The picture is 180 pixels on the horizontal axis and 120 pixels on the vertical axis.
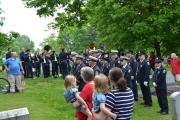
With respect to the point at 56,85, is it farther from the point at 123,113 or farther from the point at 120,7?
the point at 123,113

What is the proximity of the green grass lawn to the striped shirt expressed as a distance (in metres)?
6.49

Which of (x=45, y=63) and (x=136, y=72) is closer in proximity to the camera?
(x=136, y=72)

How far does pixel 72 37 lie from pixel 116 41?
58.6 metres

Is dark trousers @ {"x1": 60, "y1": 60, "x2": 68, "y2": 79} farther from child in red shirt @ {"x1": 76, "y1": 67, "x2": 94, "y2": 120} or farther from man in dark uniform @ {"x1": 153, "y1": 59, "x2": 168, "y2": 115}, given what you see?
child in red shirt @ {"x1": 76, "y1": 67, "x2": 94, "y2": 120}

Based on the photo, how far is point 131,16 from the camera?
22.0 m

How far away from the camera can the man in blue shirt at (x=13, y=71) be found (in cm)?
1897

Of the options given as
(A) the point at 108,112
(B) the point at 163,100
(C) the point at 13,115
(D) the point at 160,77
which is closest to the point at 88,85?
(A) the point at 108,112

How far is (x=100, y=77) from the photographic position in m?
7.06

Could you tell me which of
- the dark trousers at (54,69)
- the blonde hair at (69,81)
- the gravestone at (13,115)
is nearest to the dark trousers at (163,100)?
the blonde hair at (69,81)

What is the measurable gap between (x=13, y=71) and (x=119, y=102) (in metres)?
12.9

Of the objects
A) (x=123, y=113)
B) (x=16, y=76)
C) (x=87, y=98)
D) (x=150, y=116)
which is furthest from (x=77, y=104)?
(x=16, y=76)

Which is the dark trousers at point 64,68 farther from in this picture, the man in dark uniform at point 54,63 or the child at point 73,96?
the child at point 73,96

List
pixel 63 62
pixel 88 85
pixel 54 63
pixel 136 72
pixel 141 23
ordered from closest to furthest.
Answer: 1. pixel 88 85
2. pixel 136 72
3. pixel 141 23
4. pixel 63 62
5. pixel 54 63

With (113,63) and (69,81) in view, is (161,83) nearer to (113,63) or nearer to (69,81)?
(113,63)
